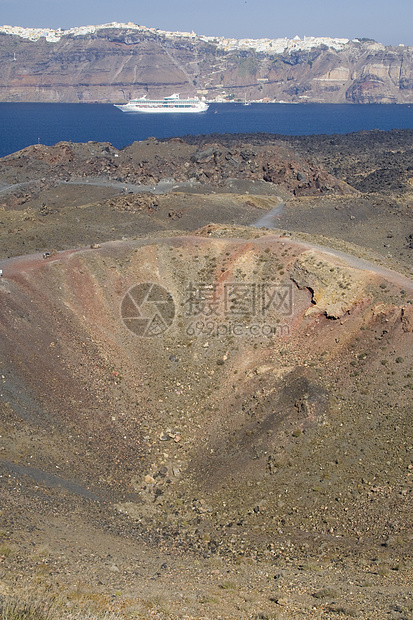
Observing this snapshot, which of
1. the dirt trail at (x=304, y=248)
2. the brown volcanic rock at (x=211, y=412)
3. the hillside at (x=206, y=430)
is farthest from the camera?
the dirt trail at (x=304, y=248)

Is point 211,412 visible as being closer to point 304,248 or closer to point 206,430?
point 206,430

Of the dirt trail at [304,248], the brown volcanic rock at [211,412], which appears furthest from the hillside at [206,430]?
the dirt trail at [304,248]

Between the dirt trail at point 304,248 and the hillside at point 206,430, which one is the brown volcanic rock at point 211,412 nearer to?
the hillside at point 206,430

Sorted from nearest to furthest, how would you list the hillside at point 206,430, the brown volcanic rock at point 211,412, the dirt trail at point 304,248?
the hillside at point 206,430 < the brown volcanic rock at point 211,412 < the dirt trail at point 304,248

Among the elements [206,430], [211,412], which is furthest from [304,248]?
[206,430]

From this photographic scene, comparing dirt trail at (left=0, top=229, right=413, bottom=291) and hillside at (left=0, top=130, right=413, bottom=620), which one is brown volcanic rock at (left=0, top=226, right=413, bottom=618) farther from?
dirt trail at (left=0, top=229, right=413, bottom=291)

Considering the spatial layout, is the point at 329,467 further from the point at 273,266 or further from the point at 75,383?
the point at 273,266

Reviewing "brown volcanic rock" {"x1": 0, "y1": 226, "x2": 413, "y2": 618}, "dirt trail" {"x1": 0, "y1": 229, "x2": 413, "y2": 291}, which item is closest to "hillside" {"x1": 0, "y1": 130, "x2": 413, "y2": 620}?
"brown volcanic rock" {"x1": 0, "y1": 226, "x2": 413, "y2": 618}

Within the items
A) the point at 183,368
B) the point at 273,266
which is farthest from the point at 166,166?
the point at 183,368

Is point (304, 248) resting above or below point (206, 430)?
above

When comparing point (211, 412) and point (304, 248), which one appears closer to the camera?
point (211, 412)

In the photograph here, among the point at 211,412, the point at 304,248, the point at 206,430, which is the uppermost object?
the point at 304,248
